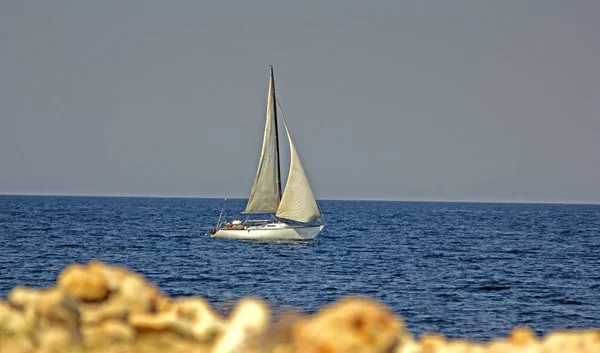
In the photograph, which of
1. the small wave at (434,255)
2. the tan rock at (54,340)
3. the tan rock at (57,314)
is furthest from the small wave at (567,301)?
the tan rock at (54,340)

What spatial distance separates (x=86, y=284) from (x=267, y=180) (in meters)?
54.6

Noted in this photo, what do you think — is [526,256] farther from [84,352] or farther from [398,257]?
[84,352]

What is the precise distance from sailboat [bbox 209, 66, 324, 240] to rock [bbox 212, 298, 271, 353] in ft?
180

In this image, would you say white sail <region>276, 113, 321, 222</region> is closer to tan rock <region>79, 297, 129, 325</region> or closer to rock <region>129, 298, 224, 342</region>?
tan rock <region>79, 297, 129, 325</region>

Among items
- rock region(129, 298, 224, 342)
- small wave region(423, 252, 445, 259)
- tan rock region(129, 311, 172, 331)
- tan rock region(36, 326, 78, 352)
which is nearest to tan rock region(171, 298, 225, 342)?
rock region(129, 298, 224, 342)

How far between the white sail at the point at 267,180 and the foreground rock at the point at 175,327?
53.3 m

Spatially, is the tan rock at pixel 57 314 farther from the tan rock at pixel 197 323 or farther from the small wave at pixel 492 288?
the small wave at pixel 492 288

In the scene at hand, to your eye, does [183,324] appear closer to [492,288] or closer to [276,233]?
[492,288]

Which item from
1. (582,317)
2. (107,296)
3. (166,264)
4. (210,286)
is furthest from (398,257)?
(107,296)

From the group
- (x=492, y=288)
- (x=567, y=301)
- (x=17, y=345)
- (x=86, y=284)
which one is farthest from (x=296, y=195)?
(x=17, y=345)

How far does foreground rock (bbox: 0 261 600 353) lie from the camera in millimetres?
11875

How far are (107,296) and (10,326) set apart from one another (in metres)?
1.99

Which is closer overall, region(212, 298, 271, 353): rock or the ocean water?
region(212, 298, 271, 353): rock

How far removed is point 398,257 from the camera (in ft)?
211
